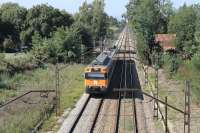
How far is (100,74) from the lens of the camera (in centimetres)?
3731

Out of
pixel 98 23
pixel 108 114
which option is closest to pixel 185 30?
pixel 98 23

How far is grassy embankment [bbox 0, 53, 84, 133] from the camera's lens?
1099 inches

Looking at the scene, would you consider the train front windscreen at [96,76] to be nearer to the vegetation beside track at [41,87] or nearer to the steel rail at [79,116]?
the steel rail at [79,116]

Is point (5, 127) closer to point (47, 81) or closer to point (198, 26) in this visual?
point (47, 81)

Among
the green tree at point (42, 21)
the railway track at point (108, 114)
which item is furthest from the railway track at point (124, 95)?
the green tree at point (42, 21)

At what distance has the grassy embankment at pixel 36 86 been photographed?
27919 mm

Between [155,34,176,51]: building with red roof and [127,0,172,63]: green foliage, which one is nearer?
[127,0,172,63]: green foliage

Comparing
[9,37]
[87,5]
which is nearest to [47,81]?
[9,37]

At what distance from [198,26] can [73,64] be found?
1547cm

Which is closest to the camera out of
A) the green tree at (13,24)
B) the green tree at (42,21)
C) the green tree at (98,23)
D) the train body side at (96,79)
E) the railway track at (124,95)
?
the railway track at (124,95)

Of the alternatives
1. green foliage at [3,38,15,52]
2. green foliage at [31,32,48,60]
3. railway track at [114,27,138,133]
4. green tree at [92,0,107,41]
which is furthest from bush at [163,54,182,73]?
green tree at [92,0,107,41]

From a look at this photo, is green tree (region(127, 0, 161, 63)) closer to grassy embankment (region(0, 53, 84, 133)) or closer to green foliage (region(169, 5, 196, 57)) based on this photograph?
green foliage (region(169, 5, 196, 57))

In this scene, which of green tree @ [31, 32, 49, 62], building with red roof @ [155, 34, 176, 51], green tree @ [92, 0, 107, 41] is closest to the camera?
green tree @ [31, 32, 49, 62]

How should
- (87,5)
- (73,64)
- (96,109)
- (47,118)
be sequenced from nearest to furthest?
(47,118) < (96,109) < (73,64) < (87,5)
